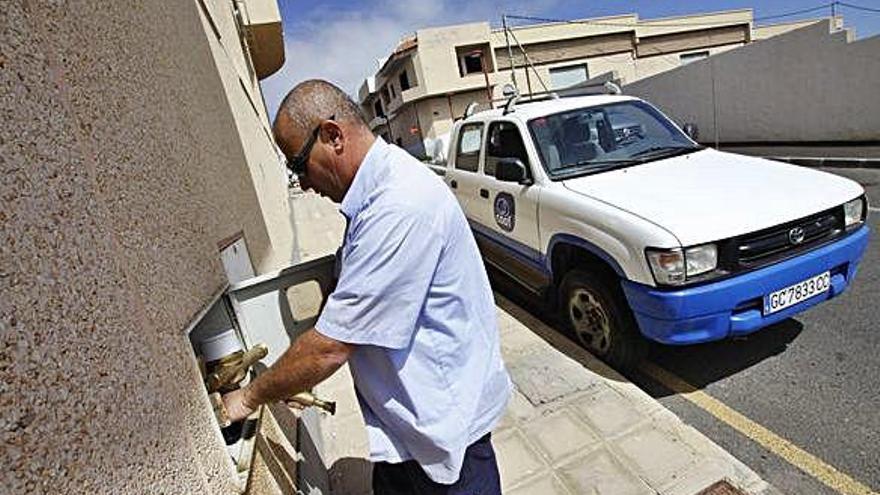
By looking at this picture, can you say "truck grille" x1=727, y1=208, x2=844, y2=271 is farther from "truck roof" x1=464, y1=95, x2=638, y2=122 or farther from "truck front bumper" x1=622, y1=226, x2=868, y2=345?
"truck roof" x1=464, y1=95, x2=638, y2=122

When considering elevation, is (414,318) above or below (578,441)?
above

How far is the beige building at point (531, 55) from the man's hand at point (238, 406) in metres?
30.0

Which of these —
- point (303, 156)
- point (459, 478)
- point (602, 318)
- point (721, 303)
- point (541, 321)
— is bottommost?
point (541, 321)

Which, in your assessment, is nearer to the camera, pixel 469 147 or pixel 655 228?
pixel 655 228

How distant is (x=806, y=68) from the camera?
1116 cm

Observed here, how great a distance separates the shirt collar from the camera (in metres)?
1.28

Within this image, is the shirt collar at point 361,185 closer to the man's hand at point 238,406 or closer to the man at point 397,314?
the man at point 397,314

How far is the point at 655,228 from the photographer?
2.69m

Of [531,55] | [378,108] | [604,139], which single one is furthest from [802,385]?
[378,108]

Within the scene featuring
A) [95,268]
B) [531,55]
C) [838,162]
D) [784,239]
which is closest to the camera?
[95,268]

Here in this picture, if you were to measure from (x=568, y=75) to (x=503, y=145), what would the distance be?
31.7 meters

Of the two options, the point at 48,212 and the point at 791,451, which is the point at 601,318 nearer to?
the point at 791,451

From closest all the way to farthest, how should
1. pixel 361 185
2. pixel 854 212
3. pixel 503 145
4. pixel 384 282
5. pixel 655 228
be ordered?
pixel 384 282
pixel 361 185
pixel 655 228
pixel 854 212
pixel 503 145

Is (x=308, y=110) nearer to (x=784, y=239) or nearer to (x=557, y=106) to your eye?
(x=784, y=239)
